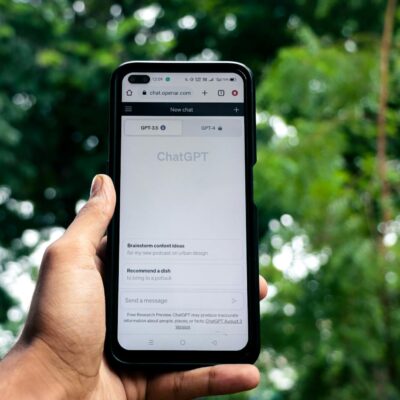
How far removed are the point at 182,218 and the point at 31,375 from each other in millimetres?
372

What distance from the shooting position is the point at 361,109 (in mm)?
1815

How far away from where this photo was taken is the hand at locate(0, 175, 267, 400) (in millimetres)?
986

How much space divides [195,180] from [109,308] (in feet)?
0.89

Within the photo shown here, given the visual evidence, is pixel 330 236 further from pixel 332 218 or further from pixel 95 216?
pixel 95 216

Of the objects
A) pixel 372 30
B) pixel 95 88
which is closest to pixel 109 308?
pixel 372 30

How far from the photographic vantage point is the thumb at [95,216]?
110 cm

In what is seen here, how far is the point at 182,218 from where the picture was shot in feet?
3.82

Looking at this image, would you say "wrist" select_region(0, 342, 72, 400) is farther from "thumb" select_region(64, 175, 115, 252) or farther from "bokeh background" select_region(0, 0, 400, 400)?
"bokeh background" select_region(0, 0, 400, 400)

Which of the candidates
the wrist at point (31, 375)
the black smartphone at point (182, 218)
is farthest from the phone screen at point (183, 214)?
the wrist at point (31, 375)

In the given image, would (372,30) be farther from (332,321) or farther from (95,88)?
(332,321)

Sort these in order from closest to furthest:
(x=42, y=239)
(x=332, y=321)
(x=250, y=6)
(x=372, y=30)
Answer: (x=332, y=321) < (x=372, y=30) < (x=250, y=6) < (x=42, y=239)

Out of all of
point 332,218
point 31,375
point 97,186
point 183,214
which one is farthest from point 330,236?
point 31,375

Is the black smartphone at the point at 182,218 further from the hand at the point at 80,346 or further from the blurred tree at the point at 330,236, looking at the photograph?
the blurred tree at the point at 330,236

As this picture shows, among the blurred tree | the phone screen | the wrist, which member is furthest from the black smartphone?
the blurred tree
